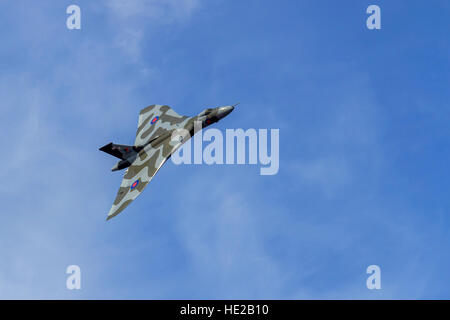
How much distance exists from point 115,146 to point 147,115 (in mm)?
12798

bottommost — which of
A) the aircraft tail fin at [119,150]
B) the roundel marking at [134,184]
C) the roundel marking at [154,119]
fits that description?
the roundel marking at [134,184]

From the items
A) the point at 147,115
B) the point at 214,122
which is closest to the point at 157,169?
the point at 214,122

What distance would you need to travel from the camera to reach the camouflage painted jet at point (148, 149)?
198ft

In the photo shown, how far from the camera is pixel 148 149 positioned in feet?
Answer: 217

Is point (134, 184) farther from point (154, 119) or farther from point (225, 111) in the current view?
point (225, 111)

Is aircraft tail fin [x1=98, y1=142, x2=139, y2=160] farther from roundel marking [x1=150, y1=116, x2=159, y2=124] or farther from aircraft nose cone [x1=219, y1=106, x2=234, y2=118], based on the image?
aircraft nose cone [x1=219, y1=106, x2=234, y2=118]

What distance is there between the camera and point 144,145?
66.9m

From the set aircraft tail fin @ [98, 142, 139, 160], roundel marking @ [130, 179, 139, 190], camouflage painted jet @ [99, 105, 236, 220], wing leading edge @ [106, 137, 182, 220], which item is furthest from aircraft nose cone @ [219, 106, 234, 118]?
roundel marking @ [130, 179, 139, 190]

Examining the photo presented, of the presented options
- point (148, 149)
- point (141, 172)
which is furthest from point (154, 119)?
point (141, 172)

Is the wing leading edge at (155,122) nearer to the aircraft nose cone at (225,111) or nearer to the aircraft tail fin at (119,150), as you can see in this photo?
the aircraft tail fin at (119,150)

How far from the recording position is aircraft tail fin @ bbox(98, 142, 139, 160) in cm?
6456

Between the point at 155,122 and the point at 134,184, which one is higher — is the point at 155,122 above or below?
above

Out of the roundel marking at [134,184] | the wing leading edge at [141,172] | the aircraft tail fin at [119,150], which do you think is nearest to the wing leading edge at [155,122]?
the aircraft tail fin at [119,150]

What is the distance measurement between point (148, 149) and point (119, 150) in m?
4.02
